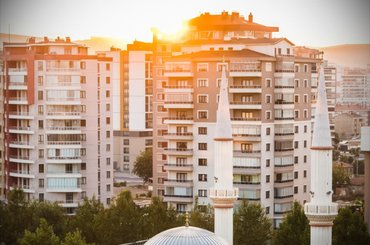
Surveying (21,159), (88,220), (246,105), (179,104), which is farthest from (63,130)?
(88,220)

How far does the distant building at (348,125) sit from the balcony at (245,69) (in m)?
33.8

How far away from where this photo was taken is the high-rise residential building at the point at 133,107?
67062mm

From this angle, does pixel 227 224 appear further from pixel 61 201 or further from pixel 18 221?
pixel 61 201

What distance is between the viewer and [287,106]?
45969 mm

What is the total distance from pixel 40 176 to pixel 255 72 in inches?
360

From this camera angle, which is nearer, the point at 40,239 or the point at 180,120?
the point at 40,239

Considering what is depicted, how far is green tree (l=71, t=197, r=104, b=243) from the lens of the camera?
125 ft

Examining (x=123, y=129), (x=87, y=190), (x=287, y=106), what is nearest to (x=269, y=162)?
(x=287, y=106)

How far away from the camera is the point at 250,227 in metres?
37.4

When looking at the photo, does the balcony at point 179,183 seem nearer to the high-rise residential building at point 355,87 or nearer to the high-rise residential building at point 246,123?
the high-rise residential building at point 246,123

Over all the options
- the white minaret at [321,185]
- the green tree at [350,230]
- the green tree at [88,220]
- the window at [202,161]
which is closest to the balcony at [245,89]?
the window at [202,161]

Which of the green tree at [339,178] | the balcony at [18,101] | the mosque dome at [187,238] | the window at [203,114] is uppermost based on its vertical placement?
the balcony at [18,101]

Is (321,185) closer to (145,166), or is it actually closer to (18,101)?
Answer: (18,101)

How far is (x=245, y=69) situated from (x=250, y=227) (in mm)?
8760
